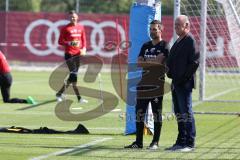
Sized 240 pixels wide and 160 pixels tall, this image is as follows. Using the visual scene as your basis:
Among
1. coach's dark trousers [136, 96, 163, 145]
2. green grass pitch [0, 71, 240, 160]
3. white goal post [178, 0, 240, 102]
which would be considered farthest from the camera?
white goal post [178, 0, 240, 102]

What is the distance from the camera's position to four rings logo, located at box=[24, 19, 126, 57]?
32981mm

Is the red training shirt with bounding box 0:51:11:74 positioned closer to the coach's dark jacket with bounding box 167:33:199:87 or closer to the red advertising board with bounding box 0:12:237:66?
the coach's dark jacket with bounding box 167:33:199:87

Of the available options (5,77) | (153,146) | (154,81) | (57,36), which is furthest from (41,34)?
(153,146)

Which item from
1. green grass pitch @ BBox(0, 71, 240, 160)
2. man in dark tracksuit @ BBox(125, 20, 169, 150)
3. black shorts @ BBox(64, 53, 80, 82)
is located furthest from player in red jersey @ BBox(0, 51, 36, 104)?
man in dark tracksuit @ BBox(125, 20, 169, 150)

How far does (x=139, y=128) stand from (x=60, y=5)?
33375 mm

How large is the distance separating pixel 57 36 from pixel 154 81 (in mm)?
22844

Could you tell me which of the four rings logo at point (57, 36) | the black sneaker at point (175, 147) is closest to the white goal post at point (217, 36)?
the black sneaker at point (175, 147)

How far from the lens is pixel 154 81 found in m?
11.4

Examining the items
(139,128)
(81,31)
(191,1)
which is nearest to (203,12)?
(191,1)

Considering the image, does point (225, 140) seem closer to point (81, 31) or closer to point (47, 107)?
point (47, 107)

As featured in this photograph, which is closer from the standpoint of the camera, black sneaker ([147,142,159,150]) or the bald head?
the bald head

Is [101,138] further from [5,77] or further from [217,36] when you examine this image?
[217,36]

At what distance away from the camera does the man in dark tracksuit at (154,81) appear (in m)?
11.1

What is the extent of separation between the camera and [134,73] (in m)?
12.5
